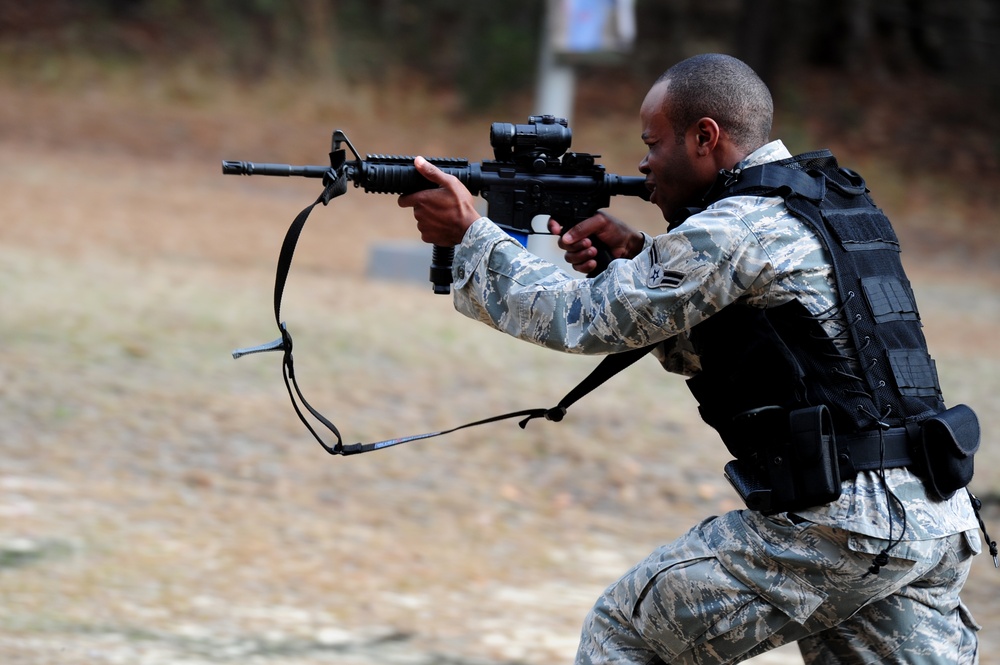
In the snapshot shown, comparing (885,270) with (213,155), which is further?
(213,155)

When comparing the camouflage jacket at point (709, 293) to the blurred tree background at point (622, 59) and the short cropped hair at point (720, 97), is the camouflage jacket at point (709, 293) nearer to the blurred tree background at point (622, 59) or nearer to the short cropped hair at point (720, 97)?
the short cropped hair at point (720, 97)

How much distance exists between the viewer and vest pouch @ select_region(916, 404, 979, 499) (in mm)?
2650

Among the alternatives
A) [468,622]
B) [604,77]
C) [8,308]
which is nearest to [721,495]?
[468,622]

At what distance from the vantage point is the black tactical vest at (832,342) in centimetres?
264

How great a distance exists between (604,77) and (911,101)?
645 cm

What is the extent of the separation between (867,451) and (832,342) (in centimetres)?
25

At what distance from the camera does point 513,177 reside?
3148mm

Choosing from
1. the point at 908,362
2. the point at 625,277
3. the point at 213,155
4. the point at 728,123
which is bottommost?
the point at 908,362

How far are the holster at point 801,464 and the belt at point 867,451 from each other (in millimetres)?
30

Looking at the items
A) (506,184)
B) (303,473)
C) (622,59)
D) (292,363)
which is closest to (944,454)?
(506,184)

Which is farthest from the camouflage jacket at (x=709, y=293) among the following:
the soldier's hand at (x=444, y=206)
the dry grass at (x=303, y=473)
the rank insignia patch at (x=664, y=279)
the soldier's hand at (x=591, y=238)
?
the dry grass at (x=303, y=473)

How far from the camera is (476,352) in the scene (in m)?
9.09

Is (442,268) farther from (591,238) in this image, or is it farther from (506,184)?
(591,238)

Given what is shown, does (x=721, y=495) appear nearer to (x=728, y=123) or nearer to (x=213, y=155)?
(x=728, y=123)
